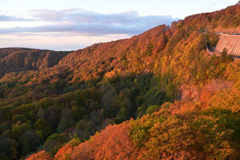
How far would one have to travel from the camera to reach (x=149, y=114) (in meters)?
20.2

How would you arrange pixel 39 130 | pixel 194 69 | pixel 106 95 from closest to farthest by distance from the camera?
1. pixel 194 69
2. pixel 39 130
3. pixel 106 95

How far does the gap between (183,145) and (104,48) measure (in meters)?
162

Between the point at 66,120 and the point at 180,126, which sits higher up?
the point at 180,126

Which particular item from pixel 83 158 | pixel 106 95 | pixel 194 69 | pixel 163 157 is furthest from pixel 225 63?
pixel 106 95

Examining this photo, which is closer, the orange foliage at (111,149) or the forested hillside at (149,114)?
the forested hillside at (149,114)

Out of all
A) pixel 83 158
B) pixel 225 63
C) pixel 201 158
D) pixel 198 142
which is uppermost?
pixel 225 63

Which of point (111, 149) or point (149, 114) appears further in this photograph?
point (149, 114)

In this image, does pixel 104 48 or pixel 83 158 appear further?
pixel 104 48

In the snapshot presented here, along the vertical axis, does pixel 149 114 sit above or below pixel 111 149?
above

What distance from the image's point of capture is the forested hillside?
42.1ft

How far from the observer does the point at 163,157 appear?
1245cm

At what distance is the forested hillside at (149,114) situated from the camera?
505 inches

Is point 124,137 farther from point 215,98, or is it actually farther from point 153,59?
point 153,59

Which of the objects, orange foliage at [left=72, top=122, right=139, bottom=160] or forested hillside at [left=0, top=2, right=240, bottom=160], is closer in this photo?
forested hillside at [left=0, top=2, right=240, bottom=160]
